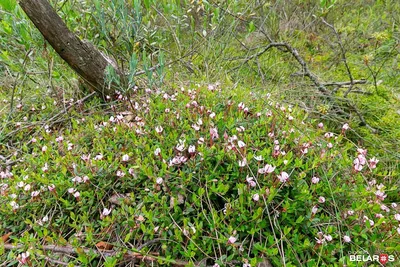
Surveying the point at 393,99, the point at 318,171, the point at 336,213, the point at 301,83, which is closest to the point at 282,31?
the point at 301,83

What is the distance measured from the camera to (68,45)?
2391mm

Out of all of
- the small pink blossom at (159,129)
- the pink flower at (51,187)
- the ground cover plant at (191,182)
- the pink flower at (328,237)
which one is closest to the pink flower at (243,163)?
the ground cover plant at (191,182)

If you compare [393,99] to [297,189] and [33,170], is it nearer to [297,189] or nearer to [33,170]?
[297,189]

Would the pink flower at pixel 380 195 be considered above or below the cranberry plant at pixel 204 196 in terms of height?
below

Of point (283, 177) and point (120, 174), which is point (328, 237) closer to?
point (283, 177)

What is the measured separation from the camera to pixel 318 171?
5.56ft

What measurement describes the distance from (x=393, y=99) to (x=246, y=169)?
7.56 feet

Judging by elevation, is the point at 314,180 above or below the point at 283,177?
below

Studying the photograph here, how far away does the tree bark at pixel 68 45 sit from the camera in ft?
7.15

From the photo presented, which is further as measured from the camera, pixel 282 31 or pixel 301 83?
pixel 282 31

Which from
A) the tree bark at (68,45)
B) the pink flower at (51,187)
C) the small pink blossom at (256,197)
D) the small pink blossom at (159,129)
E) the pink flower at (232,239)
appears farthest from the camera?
the tree bark at (68,45)

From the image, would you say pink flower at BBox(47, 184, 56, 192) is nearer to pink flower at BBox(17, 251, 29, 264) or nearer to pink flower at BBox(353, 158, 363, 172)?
pink flower at BBox(17, 251, 29, 264)

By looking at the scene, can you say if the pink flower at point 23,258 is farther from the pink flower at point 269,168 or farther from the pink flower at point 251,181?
the pink flower at point 269,168

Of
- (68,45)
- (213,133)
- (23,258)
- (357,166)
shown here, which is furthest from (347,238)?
(68,45)
